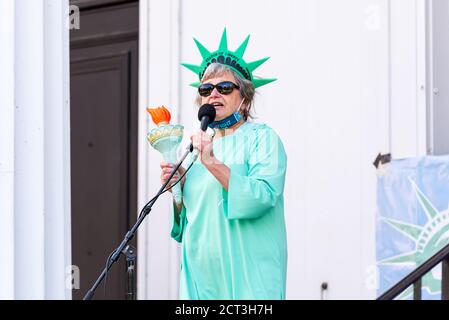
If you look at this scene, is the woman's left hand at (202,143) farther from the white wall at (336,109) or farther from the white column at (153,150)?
the white column at (153,150)

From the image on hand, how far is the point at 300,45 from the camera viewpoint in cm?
522

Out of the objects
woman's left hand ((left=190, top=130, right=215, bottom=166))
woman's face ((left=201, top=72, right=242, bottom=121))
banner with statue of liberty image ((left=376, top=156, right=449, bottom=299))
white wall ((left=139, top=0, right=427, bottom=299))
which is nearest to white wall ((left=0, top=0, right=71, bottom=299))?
woman's left hand ((left=190, top=130, right=215, bottom=166))

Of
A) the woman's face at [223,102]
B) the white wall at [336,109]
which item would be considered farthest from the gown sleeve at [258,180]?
the white wall at [336,109]

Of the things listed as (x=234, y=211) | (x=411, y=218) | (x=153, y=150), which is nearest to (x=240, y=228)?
(x=234, y=211)

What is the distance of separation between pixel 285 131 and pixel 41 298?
2623mm

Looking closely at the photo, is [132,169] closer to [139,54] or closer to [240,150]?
[139,54]

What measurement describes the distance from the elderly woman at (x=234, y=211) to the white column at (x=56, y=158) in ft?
1.71

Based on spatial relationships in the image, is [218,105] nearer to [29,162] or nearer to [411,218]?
[29,162]

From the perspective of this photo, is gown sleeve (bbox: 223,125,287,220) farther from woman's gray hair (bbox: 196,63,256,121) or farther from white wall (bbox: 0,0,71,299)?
white wall (bbox: 0,0,71,299)

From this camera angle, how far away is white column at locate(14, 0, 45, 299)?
110 inches

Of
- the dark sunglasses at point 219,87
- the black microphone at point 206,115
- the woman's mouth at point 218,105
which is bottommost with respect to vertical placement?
the black microphone at point 206,115

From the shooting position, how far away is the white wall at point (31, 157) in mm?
2787
